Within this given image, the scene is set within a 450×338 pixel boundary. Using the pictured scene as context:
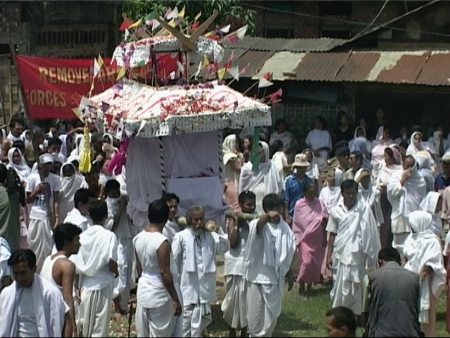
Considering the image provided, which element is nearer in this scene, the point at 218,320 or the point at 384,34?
the point at 218,320

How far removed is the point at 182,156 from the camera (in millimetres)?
12055

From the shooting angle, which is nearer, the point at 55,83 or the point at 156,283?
the point at 156,283

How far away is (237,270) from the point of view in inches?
419

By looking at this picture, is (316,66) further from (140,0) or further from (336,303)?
(336,303)

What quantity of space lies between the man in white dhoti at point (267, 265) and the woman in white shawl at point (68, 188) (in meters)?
3.96

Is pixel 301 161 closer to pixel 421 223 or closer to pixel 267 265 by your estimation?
pixel 267 265

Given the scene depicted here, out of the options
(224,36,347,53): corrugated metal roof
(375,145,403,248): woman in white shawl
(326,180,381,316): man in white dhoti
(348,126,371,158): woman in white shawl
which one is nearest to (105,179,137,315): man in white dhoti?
(326,180,381,316): man in white dhoti

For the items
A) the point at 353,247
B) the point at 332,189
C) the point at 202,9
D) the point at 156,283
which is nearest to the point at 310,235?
the point at 332,189

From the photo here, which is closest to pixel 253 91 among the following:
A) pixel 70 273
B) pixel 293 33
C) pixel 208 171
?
pixel 293 33

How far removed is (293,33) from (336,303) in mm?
13784

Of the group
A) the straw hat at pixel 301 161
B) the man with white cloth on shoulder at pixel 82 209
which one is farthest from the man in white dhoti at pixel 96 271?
the straw hat at pixel 301 161

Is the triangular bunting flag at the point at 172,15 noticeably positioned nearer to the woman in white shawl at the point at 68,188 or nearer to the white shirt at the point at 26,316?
the woman in white shawl at the point at 68,188

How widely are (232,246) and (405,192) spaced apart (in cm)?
336

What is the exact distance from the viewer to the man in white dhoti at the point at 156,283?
353 inches
